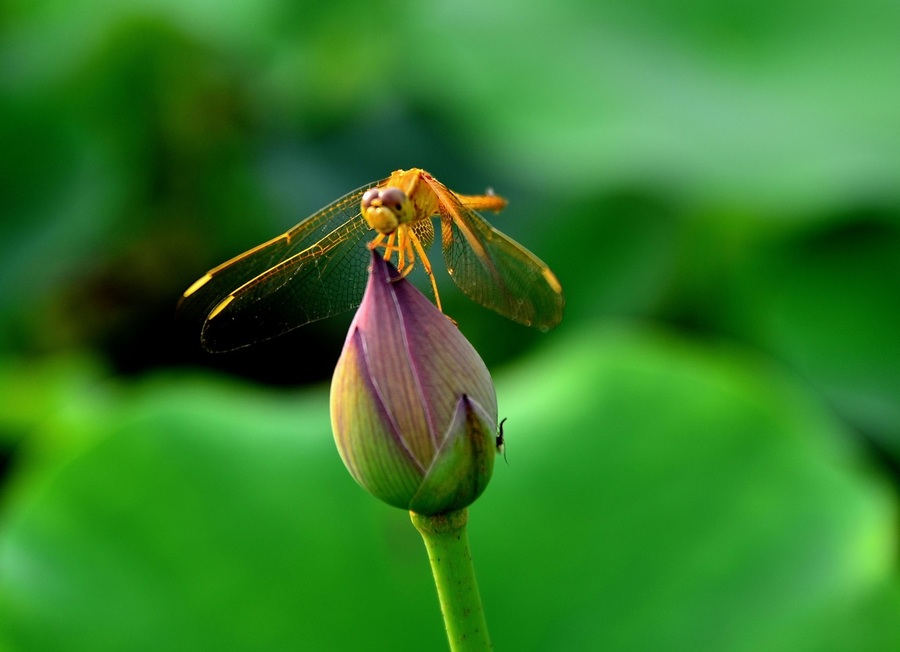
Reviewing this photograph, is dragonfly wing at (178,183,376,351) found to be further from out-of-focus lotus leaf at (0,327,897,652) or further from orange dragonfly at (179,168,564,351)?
out-of-focus lotus leaf at (0,327,897,652)

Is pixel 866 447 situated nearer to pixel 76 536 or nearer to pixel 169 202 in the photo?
pixel 76 536

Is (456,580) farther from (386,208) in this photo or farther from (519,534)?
(519,534)

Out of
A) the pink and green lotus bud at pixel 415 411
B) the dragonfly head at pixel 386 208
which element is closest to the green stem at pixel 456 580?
the pink and green lotus bud at pixel 415 411

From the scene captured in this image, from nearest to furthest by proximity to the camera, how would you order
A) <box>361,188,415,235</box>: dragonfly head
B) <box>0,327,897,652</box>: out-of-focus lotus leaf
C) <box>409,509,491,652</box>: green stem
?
1. <box>409,509,491,652</box>: green stem
2. <box>361,188,415,235</box>: dragonfly head
3. <box>0,327,897,652</box>: out-of-focus lotus leaf

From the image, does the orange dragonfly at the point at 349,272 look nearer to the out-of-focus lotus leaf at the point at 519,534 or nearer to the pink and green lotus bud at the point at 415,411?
the pink and green lotus bud at the point at 415,411

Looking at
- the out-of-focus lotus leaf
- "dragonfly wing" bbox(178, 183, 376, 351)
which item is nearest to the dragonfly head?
"dragonfly wing" bbox(178, 183, 376, 351)

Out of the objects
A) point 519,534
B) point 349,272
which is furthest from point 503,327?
point 349,272
